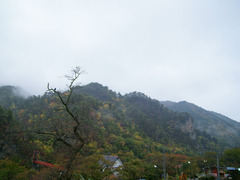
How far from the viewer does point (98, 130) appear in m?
50.4

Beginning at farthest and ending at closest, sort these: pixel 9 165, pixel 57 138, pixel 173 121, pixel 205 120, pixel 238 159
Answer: pixel 205 120, pixel 173 121, pixel 238 159, pixel 9 165, pixel 57 138

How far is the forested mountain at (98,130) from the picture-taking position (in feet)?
58.6

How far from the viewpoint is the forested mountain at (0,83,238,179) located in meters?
17.9

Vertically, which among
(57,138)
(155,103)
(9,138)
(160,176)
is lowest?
(160,176)

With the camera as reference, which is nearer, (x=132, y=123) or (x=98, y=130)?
(x=98, y=130)

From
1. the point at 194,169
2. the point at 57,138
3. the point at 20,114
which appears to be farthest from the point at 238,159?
the point at 20,114

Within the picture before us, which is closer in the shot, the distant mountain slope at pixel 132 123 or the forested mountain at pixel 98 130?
the forested mountain at pixel 98 130

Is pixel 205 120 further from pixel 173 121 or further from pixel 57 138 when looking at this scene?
pixel 57 138

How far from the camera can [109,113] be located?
263ft

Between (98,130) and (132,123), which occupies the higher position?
(132,123)

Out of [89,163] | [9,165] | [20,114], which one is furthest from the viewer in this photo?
[20,114]

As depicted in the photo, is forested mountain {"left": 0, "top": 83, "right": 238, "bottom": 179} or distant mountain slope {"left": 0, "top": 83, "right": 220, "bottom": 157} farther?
distant mountain slope {"left": 0, "top": 83, "right": 220, "bottom": 157}

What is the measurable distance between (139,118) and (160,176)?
202 ft

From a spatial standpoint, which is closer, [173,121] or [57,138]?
[57,138]
